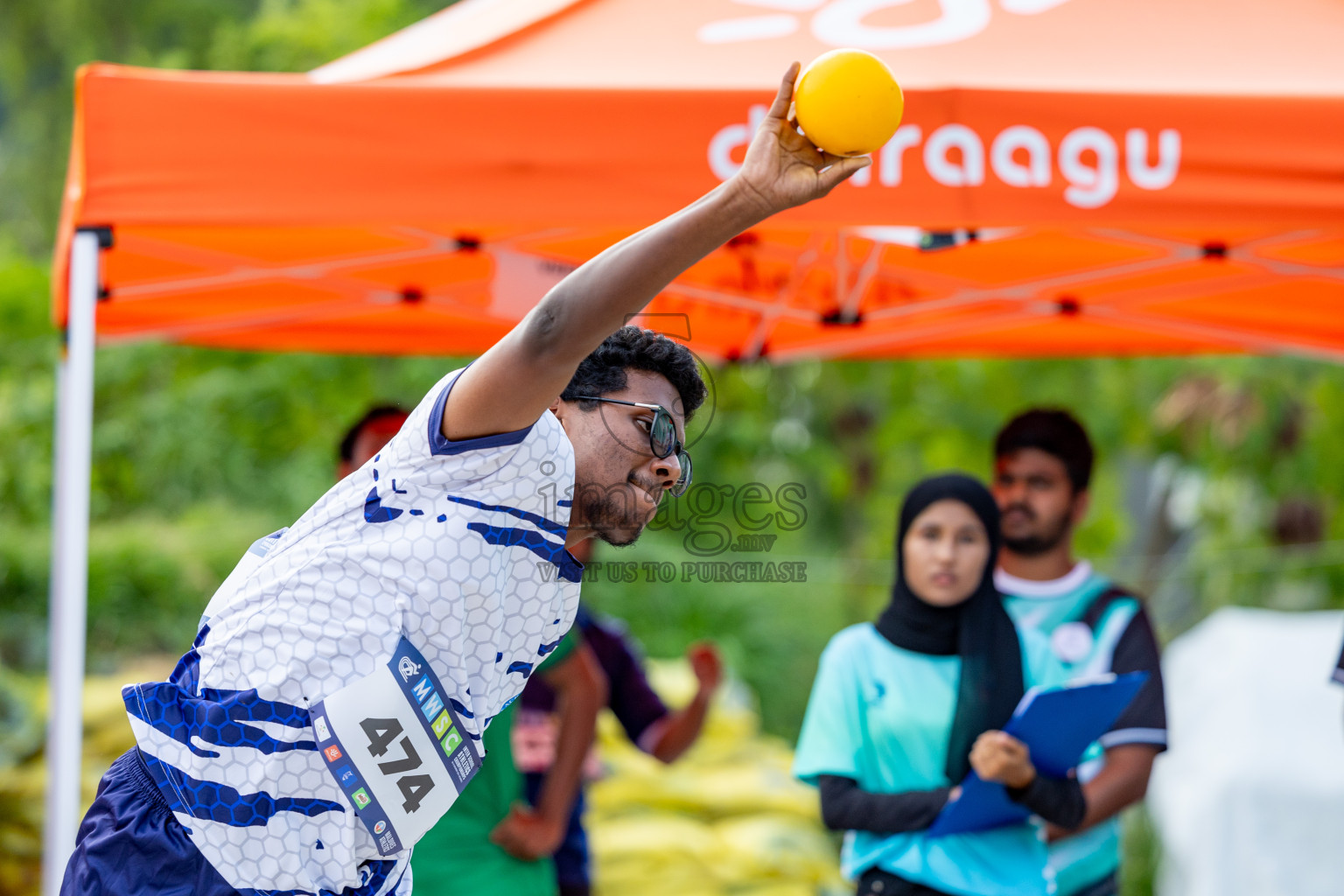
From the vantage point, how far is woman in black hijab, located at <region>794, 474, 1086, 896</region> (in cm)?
278

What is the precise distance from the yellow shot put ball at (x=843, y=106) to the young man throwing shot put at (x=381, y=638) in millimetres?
388

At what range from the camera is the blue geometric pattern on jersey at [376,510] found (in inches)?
63.5

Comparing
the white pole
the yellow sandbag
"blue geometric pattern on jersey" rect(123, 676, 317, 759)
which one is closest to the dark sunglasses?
"blue geometric pattern on jersey" rect(123, 676, 317, 759)

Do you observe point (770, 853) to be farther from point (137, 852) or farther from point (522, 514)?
point (522, 514)

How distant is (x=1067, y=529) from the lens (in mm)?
3510

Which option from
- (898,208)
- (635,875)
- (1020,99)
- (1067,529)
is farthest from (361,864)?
(635,875)

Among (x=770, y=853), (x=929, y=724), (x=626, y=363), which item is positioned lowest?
(x=770, y=853)

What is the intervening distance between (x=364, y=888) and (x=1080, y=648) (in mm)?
2133

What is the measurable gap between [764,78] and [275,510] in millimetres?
6363

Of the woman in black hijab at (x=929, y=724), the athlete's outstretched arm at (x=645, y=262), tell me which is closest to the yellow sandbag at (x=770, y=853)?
the woman in black hijab at (x=929, y=724)

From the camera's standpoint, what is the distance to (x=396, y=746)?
165cm

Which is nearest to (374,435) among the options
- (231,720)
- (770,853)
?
(231,720)

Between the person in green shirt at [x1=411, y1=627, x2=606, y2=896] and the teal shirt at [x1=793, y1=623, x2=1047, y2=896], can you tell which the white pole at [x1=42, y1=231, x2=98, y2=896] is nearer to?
the person in green shirt at [x1=411, y1=627, x2=606, y2=896]

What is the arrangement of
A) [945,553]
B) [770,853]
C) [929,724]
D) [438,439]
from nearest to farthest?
[438,439], [929,724], [945,553], [770,853]
